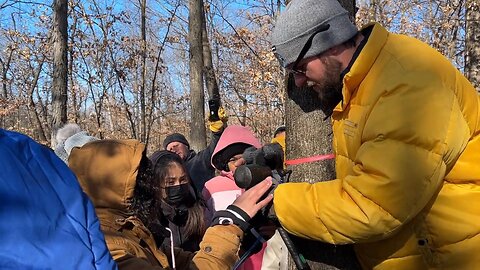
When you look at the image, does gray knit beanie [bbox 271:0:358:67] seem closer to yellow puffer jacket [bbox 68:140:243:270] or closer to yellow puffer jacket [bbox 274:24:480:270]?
yellow puffer jacket [bbox 274:24:480:270]

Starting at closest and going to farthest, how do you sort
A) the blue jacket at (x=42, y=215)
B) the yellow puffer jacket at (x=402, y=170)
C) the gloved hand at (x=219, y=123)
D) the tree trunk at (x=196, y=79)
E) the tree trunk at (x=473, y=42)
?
the blue jacket at (x=42, y=215) < the yellow puffer jacket at (x=402, y=170) < the gloved hand at (x=219, y=123) < the tree trunk at (x=473, y=42) < the tree trunk at (x=196, y=79)

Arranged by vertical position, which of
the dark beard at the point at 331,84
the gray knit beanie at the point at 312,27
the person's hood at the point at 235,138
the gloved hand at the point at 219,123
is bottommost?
the person's hood at the point at 235,138

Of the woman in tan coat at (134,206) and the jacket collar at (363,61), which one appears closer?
the jacket collar at (363,61)

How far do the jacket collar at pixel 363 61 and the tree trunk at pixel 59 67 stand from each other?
8246 mm

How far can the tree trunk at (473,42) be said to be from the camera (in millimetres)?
9469

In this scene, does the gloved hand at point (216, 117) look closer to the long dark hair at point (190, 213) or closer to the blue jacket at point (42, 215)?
the long dark hair at point (190, 213)

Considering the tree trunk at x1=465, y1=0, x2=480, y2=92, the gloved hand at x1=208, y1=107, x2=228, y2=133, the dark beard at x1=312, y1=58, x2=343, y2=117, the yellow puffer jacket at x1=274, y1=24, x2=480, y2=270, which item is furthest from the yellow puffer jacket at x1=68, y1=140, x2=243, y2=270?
the tree trunk at x1=465, y1=0, x2=480, y2=92

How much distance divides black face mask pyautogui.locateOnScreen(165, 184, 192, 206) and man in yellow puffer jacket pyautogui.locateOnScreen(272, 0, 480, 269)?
1.69 meters

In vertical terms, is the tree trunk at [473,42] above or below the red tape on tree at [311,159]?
above

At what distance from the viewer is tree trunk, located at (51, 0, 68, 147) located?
927 centimetres

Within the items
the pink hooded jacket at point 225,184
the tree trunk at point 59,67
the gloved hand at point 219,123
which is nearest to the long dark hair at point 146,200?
the pink hooded jacket at point 225,184

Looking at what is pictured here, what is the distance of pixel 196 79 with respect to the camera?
10.6m

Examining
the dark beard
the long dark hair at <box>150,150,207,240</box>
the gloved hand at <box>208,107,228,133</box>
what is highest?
the dark beard

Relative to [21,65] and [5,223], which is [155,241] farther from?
[21,65]
